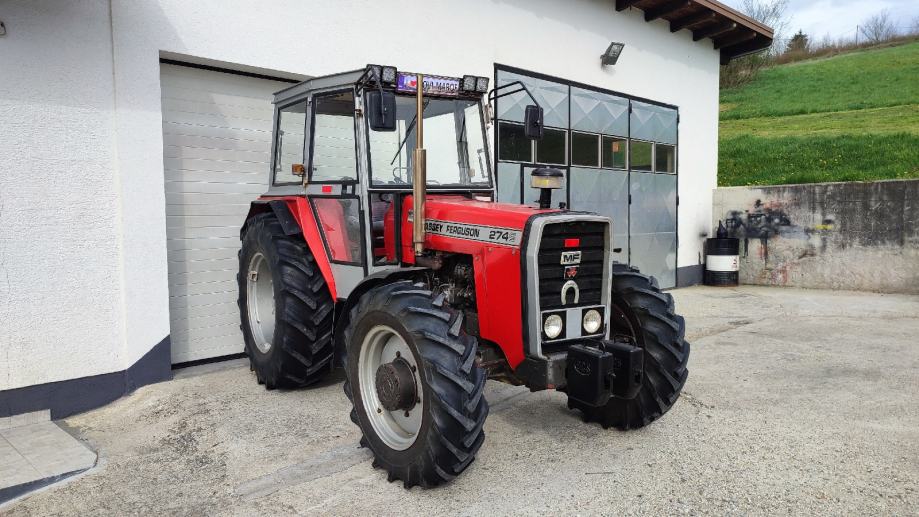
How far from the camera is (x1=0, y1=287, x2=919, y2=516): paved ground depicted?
3.20 meters

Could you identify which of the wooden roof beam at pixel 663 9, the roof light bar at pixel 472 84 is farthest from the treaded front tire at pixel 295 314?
the wooden roof beam at pixel 663 9

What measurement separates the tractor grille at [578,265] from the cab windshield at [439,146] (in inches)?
43.3

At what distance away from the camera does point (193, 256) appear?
5.91m

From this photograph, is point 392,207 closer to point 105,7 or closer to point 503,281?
point 503,281

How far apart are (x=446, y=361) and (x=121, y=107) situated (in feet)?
11.7

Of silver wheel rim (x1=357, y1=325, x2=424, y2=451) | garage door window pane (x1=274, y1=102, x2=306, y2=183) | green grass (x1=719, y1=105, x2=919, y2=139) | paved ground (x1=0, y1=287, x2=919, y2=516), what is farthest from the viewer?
green grass (x1=719, y1=105, x2=919, y2=139)

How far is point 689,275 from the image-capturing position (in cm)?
1184

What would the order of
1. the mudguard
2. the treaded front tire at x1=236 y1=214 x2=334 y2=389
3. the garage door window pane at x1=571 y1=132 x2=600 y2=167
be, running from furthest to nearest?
the garage door window pane at x1=571 y1=132 x2=600 y2=167
the treaded front tire at x1=236 y1=214 x2=334 y2=389
the mudguard

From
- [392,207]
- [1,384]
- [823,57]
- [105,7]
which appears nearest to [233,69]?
[105,7]

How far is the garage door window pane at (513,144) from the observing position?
8.09 meters

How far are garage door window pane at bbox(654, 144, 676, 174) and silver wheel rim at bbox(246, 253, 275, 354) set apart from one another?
25.1ft

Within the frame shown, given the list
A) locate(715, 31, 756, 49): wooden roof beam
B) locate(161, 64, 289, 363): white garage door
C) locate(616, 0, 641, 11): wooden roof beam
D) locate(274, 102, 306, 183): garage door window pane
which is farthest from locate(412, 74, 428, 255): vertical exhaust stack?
locate(715, 31, 756, 49): wooden roof beam

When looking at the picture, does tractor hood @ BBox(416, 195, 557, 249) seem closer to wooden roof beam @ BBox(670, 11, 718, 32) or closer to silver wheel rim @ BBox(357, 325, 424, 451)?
silver wheel rim @ BBox(357, 325, 424, 451)

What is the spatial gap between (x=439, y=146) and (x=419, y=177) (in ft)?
2.94
